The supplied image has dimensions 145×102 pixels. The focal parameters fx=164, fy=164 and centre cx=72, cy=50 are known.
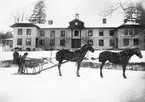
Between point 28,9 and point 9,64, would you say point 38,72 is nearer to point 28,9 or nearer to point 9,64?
point 9,64

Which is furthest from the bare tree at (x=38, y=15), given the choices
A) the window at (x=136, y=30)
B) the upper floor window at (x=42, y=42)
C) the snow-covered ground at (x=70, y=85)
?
the window at (x=136, y=30)

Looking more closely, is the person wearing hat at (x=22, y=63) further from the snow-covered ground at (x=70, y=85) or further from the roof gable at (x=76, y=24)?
the roof gable at (x=76, y=24)

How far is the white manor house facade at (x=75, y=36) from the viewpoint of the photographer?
5.22 feet

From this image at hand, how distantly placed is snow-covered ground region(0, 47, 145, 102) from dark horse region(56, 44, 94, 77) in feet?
0.19

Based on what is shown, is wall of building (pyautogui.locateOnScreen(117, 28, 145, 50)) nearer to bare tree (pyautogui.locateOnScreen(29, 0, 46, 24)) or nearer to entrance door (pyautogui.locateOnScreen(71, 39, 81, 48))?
entrance door (pyautogui.locateOnScreen(71, 39, 81, 48))

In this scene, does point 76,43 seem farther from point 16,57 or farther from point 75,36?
point 16,57

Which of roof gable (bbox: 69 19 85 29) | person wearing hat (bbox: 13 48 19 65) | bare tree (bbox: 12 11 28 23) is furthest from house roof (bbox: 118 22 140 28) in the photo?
person wearing hat (bbox: 13 48 19 65)

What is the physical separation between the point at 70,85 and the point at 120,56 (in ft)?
1.85

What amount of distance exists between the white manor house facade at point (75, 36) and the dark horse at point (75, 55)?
0.05m

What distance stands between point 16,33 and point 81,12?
69cm

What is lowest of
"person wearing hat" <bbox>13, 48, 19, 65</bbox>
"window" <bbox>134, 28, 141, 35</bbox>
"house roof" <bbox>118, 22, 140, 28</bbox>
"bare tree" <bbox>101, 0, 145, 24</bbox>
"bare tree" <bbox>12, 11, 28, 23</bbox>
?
"person wearing hat" <bbox>13, 48, 19, 65</bbox>

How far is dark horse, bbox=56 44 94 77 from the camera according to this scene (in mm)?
1572

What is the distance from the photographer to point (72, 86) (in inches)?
62.5

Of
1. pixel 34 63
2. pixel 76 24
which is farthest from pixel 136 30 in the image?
pixel 34 63
